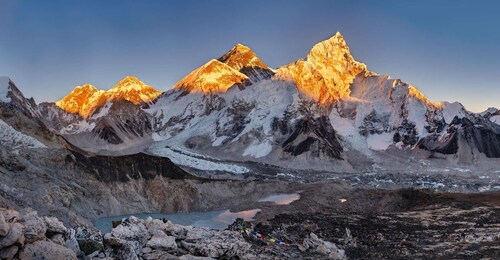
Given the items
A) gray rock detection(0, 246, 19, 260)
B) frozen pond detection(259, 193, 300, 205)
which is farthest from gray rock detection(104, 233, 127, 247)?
frozen pond detection(259, 193, 300, 205)

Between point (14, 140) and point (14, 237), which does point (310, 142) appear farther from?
point (14, 237)

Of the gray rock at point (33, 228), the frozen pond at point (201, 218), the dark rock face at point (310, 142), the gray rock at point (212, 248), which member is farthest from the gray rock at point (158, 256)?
the dark rock face at point (310, 142)

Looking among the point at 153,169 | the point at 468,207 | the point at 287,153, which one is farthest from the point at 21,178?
the point at 287,153

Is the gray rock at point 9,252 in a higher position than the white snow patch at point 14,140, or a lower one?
lower

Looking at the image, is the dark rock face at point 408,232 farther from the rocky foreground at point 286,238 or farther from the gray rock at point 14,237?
the gray rock at point 14,237

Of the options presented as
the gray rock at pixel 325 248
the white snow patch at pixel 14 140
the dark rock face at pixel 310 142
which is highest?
the dark rock face at pixel 310 142

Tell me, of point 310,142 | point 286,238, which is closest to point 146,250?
point 286,238

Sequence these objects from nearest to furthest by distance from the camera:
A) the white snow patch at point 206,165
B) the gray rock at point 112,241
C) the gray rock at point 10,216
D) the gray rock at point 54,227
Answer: the gray rock at point 10,216 → the gray rock at point 54,227 → the gray rock at point 112,241 → the white snow patch at point 206,165
